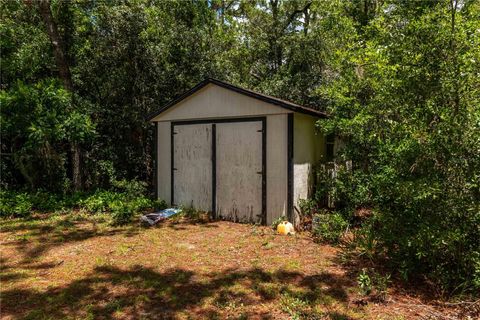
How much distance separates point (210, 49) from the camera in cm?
1095

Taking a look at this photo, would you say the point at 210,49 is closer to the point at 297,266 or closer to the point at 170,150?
the point at 170,150

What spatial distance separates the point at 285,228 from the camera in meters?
5.91

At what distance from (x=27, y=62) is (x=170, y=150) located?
493 cm

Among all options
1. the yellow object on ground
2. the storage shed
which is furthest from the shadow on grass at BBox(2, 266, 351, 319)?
the storage shed

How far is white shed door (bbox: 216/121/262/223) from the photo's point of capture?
21.6 feet

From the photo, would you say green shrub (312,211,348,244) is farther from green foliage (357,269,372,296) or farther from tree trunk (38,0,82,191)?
tree trunk (38,0,82,191)

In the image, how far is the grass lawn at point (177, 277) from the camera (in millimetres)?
3201

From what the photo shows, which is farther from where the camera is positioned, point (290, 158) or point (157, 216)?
point (157, 216)

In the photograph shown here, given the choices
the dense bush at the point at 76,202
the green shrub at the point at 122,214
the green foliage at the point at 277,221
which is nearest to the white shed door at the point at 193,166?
the dense bush at the point at 76,202

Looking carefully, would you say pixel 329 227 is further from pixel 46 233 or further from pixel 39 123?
pixel 39 123

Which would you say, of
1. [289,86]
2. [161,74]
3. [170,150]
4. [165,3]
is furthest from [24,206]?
[289,86]

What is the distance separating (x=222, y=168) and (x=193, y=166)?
853 mm

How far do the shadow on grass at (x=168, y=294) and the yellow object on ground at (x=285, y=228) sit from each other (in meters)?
1.73

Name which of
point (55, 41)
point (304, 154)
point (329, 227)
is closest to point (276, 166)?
point (304, 154)
